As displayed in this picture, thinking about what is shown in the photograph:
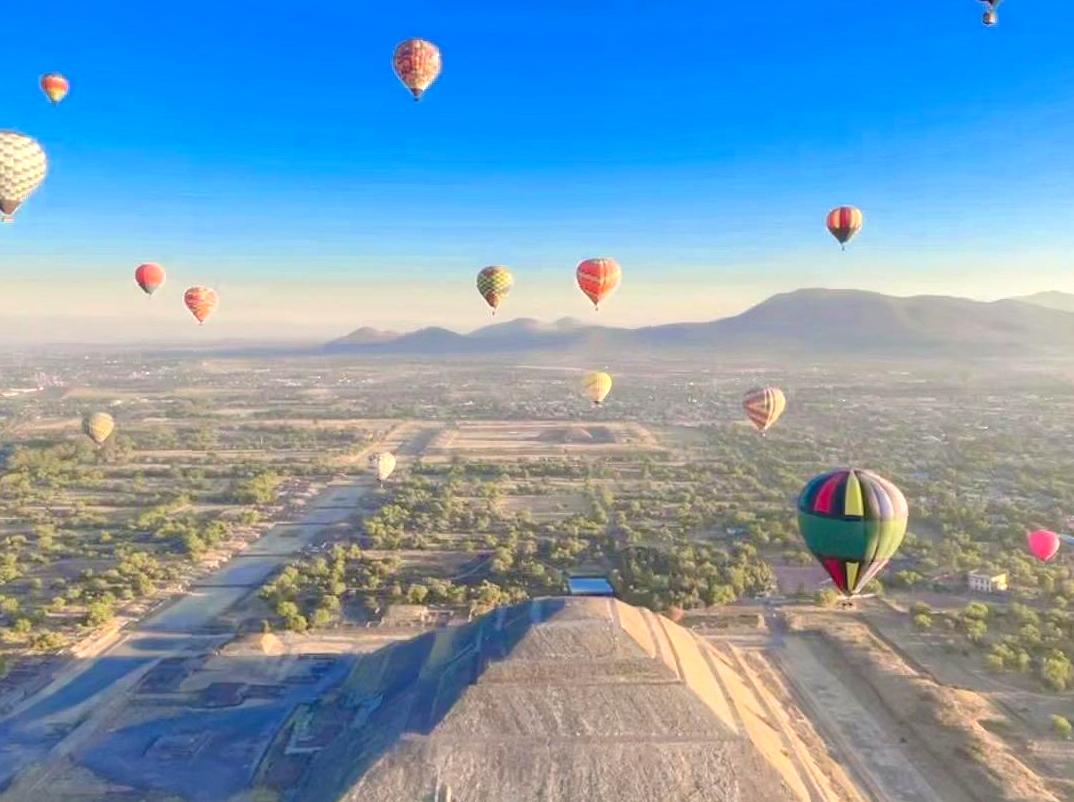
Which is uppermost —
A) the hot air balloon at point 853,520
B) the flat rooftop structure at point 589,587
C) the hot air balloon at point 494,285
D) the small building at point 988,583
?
the hot air balloon at point 494,285

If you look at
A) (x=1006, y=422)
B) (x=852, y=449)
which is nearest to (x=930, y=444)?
(x=852, y=449)

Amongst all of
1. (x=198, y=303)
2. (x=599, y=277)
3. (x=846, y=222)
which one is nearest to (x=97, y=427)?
(x=198, y=303)

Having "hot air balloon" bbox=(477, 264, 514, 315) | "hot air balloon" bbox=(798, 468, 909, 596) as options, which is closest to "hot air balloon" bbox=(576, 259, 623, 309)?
"hot air balloon" bbox=(477, 264, 514, 315)

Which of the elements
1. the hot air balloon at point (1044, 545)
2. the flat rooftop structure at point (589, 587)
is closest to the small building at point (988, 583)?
the hot air balloon at point (1044, 545)

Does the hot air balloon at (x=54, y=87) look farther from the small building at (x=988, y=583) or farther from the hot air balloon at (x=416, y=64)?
the small building at (x=988, y=583)

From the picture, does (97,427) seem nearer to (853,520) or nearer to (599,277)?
(599,277)
